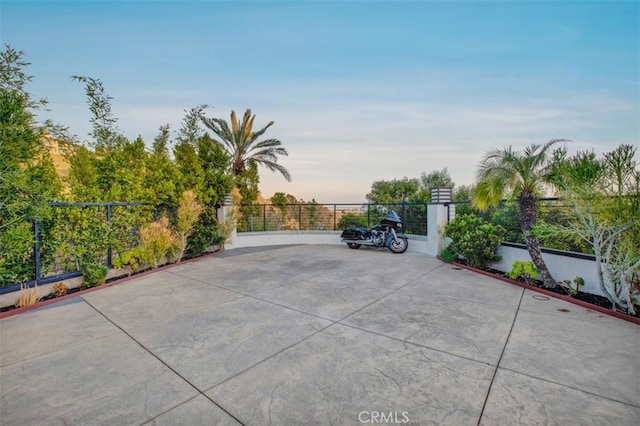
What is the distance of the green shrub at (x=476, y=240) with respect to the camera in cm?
597

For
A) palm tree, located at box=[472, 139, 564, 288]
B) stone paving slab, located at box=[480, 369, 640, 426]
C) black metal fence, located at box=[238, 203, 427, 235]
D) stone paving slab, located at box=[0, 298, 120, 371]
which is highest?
palm tree, located at box=[472, 139, 564, 288]

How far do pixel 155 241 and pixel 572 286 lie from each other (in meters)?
7.92

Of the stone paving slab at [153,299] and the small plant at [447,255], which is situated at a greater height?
the small plant at [447,255]

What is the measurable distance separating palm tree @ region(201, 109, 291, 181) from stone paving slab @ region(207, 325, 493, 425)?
42.5 feet

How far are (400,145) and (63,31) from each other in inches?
441

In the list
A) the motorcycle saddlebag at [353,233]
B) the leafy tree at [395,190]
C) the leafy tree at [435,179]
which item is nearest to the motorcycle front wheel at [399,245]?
the motorcycle saddlebag at [353,233]

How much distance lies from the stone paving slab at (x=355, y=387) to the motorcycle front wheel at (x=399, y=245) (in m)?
5.75

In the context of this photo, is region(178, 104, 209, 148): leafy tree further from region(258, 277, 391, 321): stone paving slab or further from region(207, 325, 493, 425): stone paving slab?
region(207, 325, 493, 425): stone paving slab

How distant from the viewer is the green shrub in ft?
19.6

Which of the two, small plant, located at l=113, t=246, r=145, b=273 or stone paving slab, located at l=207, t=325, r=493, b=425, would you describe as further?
small plant, located at l=113, t=246, r=145, b=273

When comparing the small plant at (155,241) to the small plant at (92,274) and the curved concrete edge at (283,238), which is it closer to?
the small plant at (92,274)

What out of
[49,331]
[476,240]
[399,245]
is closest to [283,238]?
[399,245]

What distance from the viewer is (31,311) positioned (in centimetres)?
395

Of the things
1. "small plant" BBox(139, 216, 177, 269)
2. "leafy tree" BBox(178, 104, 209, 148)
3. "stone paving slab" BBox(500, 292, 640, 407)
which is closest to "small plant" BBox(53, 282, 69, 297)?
"small plant" BBox(139, 216, 177, 269)
